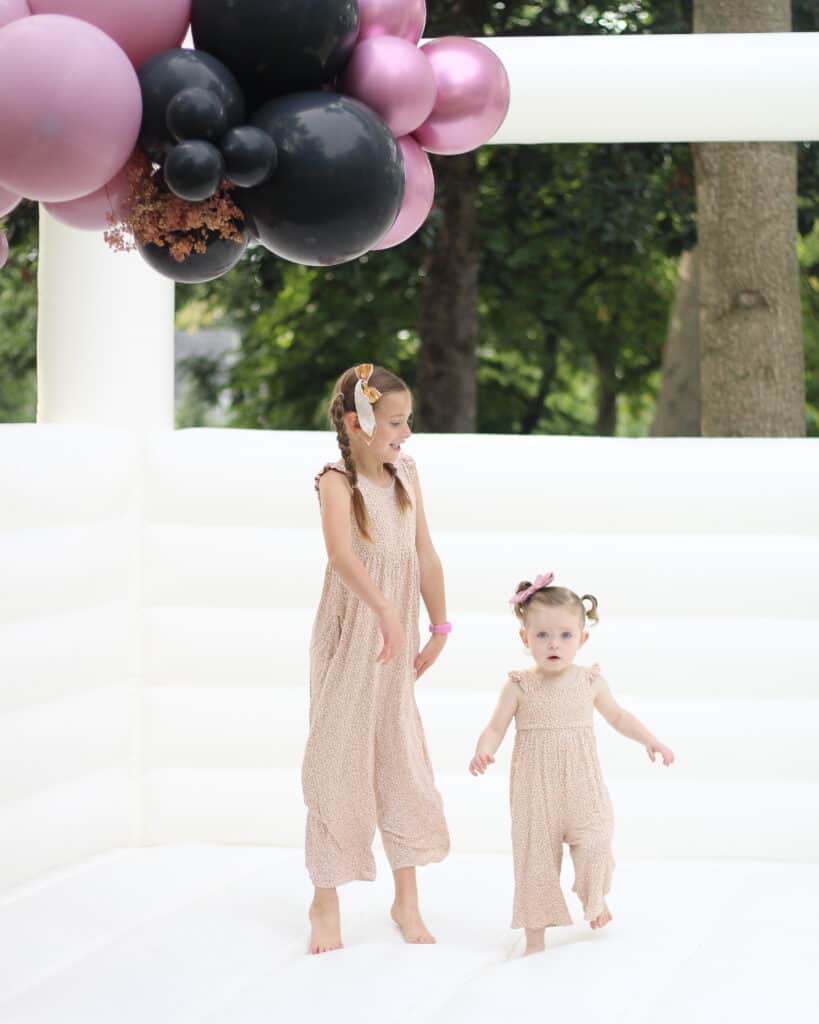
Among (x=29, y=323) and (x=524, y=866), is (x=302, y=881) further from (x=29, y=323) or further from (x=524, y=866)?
(x=29, y=323)

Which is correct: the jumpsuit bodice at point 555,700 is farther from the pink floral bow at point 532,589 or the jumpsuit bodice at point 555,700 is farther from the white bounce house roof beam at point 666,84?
the white bounce house roof beam at point 666,84

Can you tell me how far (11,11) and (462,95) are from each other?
28.0 inches

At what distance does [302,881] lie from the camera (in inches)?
137

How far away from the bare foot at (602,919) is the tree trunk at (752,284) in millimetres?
2615

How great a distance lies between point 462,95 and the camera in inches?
92.6

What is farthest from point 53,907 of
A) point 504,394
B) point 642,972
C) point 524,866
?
point 504,394

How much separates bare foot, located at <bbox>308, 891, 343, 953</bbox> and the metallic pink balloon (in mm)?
1562

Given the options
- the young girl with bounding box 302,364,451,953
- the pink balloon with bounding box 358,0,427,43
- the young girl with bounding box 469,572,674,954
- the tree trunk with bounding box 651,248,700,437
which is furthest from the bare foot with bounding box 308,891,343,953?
the tree trunk with bounding box 651,248,700,437

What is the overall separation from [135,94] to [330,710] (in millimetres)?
1460

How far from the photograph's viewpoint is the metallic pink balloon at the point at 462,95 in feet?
7.71

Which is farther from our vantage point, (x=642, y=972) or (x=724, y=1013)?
(x=642, y=972)

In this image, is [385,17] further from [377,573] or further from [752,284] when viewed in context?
[752,284]

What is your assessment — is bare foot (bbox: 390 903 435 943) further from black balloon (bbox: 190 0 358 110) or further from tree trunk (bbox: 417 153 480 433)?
tree trunk (bbox: 417 153 480 433)

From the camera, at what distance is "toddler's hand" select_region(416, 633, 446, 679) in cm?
311
